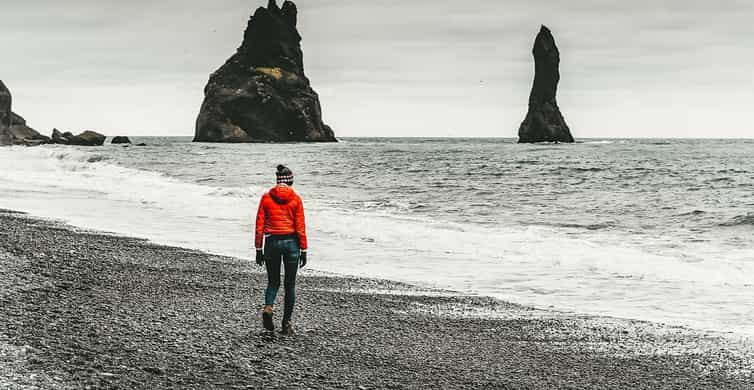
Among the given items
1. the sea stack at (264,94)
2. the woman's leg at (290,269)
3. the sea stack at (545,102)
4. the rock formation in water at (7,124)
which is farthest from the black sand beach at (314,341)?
the sea stack at (545,102)

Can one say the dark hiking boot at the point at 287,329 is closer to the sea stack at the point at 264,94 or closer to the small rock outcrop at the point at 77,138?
the small rock outcrop at the point at 77,138

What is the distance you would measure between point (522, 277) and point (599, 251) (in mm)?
4554

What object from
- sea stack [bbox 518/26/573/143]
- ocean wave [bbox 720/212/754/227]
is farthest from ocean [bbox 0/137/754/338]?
sea stack [bbox 518/26/573/143]

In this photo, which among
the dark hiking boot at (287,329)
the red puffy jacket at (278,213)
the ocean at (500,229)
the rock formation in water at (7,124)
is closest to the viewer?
the red puffy jacket at (278,213)

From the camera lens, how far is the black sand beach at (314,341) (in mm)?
7734

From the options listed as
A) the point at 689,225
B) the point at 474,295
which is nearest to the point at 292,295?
the point at 474,295

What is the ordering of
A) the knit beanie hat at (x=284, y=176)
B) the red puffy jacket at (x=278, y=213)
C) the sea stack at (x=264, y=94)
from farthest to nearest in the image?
1. the sea stack at (x=264, y=94)
2. the knit beanie hat at (x=284, y=176)
3. the red puffy jacket at (x=278, y=213)

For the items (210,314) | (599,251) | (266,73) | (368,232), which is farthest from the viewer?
(266,73)

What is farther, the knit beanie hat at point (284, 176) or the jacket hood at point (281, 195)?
the knit beanie hat at point (284, 176)

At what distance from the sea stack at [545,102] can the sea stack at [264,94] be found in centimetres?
4524

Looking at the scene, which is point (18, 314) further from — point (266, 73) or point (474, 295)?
point (266, 73)

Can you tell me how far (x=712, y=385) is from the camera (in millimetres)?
Result: 8039

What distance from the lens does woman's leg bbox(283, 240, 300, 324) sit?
9.24m

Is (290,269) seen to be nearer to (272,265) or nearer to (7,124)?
(272,265)
